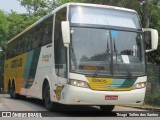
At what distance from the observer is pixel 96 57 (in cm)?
1346

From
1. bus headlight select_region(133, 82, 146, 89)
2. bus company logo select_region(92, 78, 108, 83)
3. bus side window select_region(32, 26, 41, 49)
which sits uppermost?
bus side window select_region(32, 26, 41, 49)

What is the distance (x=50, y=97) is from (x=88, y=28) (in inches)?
122

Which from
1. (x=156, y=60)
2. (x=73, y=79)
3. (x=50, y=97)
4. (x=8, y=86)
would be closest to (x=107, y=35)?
(x=73, y=79)

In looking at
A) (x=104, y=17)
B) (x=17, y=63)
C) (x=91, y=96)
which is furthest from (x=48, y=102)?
(x=17, y=63)

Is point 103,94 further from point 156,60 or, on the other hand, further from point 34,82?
point 156,60

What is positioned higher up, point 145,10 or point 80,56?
point 145,10

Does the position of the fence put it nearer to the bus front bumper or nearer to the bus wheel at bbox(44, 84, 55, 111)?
the bus wheel at bbox(44, 84, 55, 111)

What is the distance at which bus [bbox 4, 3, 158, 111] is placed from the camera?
1315 centimetres

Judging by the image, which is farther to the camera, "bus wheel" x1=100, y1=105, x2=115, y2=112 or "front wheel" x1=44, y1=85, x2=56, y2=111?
"bus wheel" x1=100, y1=105, x2=115, y2=112

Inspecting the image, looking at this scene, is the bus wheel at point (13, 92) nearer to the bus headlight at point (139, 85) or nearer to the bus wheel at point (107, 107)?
the bus wheel at point (107, 107)

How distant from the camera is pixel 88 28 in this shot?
542 inches

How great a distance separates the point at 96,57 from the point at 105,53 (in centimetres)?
35

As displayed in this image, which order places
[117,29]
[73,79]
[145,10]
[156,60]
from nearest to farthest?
[73,79]
[117,29]
[145,10]
[156,60]

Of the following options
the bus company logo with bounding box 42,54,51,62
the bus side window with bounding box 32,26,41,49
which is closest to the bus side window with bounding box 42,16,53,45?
the bus company logo with bounding box 42,54,51,62
